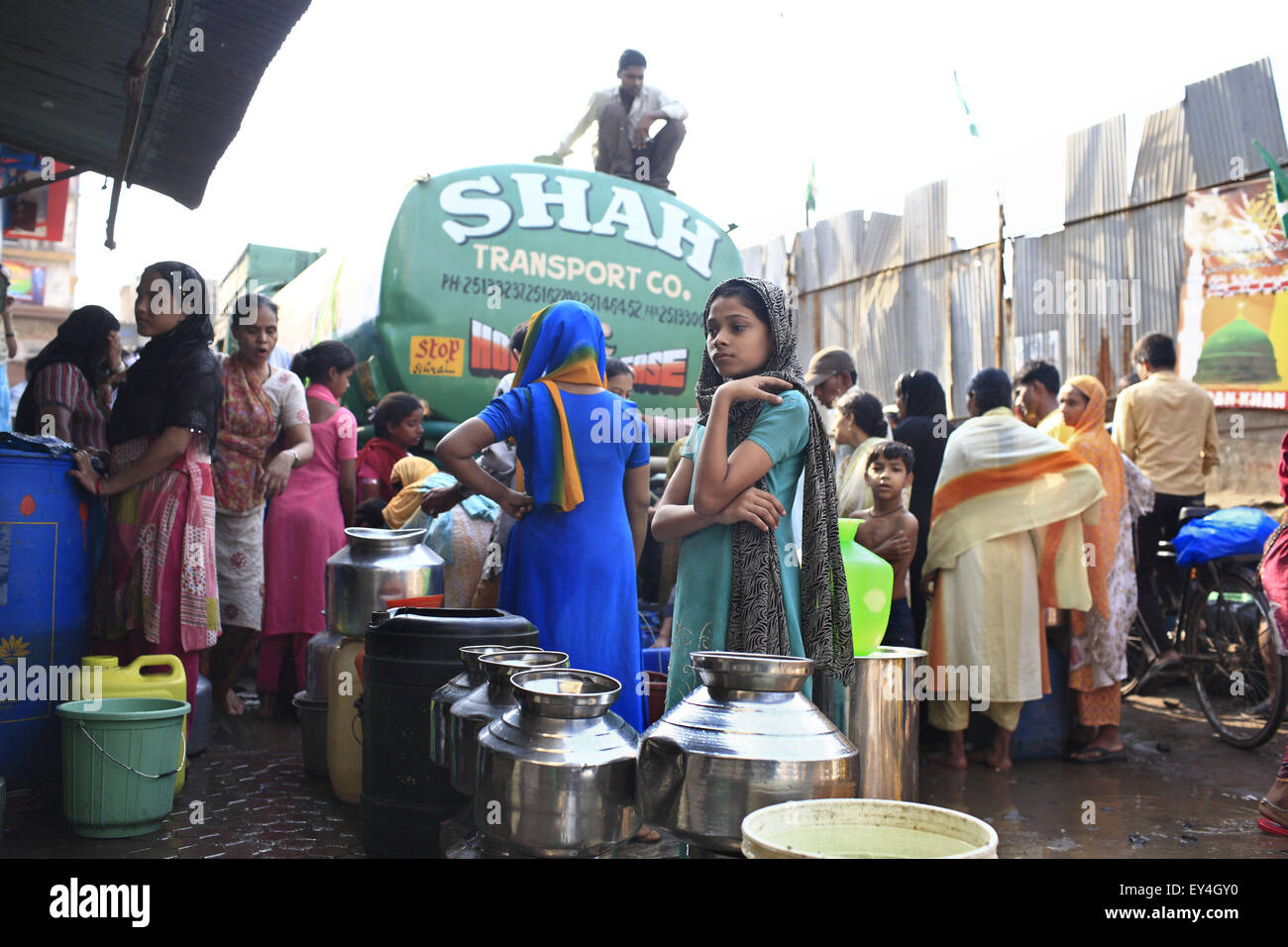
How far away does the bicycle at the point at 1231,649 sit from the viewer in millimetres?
4301

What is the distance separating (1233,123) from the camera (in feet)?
21.0

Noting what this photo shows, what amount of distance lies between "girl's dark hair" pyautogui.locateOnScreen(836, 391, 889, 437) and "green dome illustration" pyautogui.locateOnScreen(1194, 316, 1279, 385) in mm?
3470

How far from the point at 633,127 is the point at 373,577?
4465 mm

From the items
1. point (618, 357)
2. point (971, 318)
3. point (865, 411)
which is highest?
point (971, 318)

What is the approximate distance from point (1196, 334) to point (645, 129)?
4140mm

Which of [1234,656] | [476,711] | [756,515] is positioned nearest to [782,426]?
[756,515]

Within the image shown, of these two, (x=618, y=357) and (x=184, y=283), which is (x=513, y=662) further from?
(x=618, y=357)

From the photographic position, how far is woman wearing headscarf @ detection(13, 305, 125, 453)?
4027 millimetres

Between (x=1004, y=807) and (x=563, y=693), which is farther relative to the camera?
(x=1004, y=807)

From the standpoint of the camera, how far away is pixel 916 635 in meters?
4.77

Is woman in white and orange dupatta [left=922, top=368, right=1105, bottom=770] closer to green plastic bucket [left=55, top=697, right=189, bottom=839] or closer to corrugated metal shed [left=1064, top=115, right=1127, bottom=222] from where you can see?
green plastic bucket [left=55, top=697, right=189, bottom=839]

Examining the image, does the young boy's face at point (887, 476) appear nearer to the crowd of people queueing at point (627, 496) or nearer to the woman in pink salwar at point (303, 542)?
the crowd of people queueing at point (627, 496)

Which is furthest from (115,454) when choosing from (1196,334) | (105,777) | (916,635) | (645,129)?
(1196,334)
